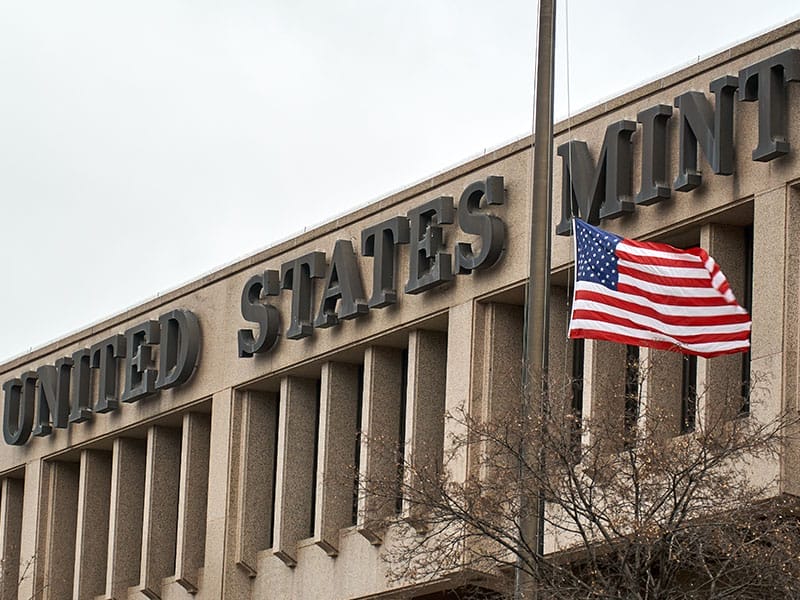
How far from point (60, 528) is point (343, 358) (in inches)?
436

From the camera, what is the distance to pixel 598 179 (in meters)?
32.5

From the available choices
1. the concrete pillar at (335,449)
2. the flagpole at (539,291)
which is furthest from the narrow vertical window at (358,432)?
the flagpole at (539,291)

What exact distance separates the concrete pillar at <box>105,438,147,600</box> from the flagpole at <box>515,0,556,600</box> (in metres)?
20.1

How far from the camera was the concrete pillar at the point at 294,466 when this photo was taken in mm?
39469

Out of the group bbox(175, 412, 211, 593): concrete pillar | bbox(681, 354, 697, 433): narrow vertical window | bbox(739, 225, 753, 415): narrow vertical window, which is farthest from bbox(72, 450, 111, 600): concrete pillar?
bbox(739, 225, 753, 415): narrow vertical window

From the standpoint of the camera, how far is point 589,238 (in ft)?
86.6

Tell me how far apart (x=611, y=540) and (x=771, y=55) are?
9019 mm

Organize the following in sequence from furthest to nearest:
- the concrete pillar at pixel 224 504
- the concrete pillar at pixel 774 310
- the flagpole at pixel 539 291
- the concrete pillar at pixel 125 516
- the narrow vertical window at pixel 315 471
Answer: the concrete pillar at pixel 125 516, the concrete pillar at pixel 224 504, the narrow vertical window at pixel 315 471, the concrete pillar at pixel 774 310, the flagpole at pixel 539 291

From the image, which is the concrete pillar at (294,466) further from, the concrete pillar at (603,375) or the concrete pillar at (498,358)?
the concrete pillar at (603,375)

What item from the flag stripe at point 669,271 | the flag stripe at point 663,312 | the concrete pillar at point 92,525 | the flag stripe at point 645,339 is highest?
the concrete pillar at point 92,525

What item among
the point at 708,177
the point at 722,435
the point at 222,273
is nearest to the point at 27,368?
the point at 222,273

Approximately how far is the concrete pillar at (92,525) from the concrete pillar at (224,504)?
15.5 ft

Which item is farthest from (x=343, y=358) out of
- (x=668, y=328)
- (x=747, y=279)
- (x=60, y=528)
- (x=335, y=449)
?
(x=668, y=328)

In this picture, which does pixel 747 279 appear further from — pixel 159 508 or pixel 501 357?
pixel 159 508
